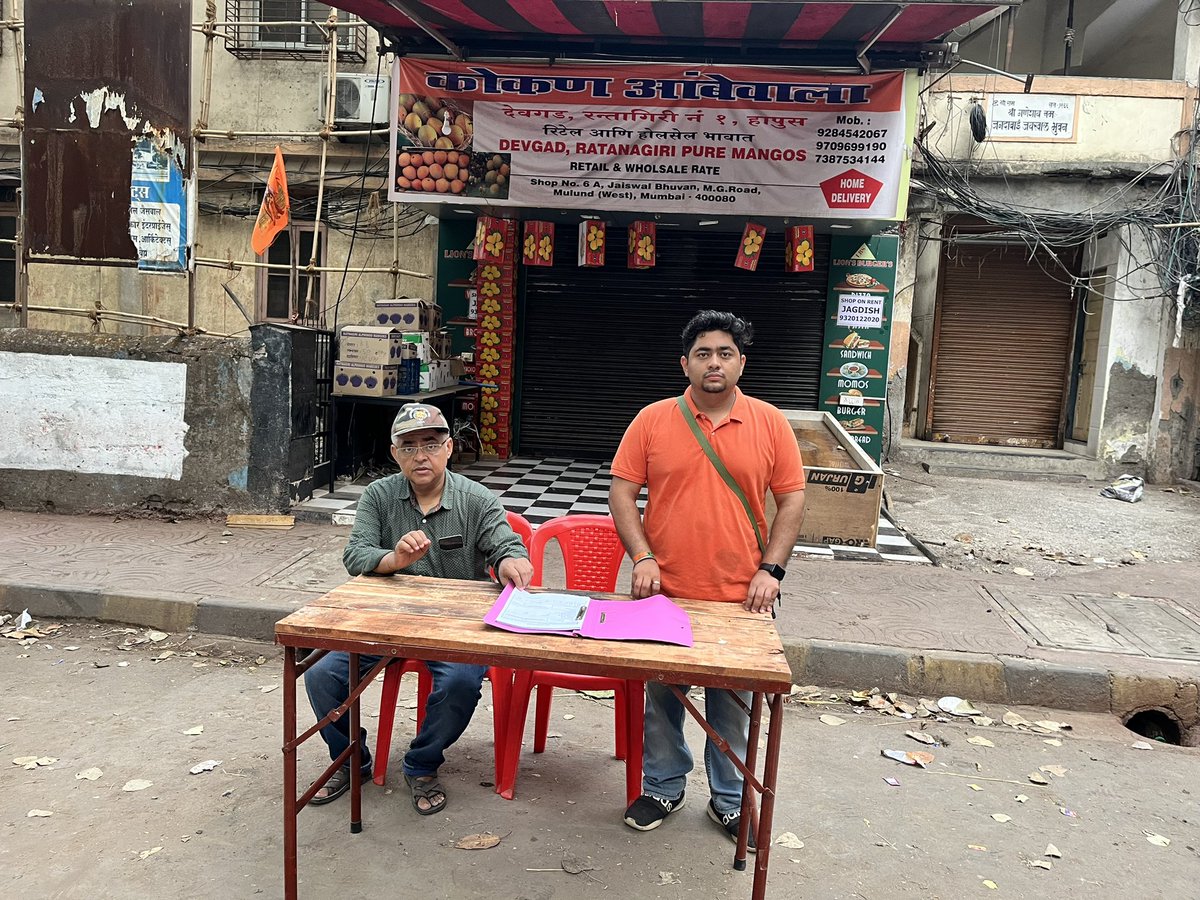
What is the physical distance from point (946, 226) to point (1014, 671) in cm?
868

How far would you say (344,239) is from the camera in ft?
35.6

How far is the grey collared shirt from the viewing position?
311 cm

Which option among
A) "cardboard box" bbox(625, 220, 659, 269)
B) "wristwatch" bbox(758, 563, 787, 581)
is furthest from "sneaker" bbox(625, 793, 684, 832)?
"cardboard box" bbox(625, 220, 659, 269)

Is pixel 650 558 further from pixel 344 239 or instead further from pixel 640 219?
pixel 344 239

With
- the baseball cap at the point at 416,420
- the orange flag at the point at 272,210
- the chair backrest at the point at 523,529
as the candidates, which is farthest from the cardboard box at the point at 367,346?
the baseball cap at the point at 416,420

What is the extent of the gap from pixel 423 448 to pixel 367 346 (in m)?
5.11

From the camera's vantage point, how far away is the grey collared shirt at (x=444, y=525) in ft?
10.2

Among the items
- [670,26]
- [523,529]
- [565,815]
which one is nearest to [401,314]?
[670,26]

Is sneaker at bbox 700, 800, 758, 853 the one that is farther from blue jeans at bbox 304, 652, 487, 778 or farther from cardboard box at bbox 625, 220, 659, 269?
cardboard box at bbox 625, 220, 659, 269

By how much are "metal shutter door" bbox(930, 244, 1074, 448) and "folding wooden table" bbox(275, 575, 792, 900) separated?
1054cm

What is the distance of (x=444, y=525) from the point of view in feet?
10.4

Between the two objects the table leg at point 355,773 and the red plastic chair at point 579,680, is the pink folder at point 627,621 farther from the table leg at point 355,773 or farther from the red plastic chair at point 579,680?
Answer: the table leg at point 355,773

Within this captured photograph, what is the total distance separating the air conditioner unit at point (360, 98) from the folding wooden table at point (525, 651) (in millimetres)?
8986

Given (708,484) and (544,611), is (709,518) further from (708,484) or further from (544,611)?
(544,611)
